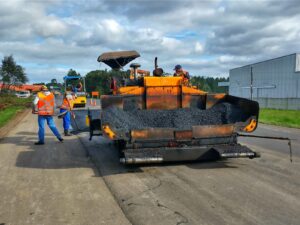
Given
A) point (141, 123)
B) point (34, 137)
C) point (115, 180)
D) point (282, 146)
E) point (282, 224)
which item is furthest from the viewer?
Result: point (34, 137)

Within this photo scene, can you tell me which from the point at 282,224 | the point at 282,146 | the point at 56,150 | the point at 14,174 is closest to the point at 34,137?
the point at 56,150

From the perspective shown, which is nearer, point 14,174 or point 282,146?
point 14,174

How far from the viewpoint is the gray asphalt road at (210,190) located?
4.03m

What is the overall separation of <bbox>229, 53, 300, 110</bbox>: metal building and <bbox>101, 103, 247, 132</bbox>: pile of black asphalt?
22649 mm

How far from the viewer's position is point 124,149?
6.35 metres

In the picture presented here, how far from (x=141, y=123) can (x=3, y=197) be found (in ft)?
9.86

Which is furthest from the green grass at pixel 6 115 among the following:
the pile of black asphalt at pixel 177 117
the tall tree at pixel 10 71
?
the tall tree at pixel 10 71

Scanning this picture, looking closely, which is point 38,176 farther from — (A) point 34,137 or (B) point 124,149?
(A) point 34,137

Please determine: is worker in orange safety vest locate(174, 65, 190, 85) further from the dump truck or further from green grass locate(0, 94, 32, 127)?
green grass locate(0, 94, 32, 127)

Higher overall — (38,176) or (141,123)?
(141,123)

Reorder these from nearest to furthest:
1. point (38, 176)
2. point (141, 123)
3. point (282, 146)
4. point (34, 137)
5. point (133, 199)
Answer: point (133, 199) → point (38, 176) → point (141, 123) → point (282, 146) → point (34, 137)

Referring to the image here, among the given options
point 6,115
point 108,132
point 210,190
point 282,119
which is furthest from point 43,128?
point 6,115

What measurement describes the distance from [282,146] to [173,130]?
11.8 ft

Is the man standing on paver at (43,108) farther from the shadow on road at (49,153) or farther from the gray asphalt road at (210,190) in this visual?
the gray asphalt road at (210,190)
